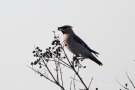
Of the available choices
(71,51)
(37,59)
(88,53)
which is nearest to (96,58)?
(88,53)

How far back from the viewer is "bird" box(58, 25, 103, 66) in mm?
8750

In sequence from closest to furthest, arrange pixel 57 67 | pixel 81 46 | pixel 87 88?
pixel 87 88 < pixel 57 67 < pixel 81 46

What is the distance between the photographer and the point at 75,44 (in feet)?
29.7

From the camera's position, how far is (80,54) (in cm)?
884

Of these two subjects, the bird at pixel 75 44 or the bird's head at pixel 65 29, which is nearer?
the bird at pixel 75 44

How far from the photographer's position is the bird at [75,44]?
8750 mm

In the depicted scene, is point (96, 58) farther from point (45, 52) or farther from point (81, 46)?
point (45, 52)

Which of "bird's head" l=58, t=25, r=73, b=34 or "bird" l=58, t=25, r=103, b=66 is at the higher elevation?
"bird's head" l=58, t=25, r=73, b=34

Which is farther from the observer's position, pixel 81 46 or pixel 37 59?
pixel 81 46

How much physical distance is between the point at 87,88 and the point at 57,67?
934 mm

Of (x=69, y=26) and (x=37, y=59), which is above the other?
(x=69, y=26)

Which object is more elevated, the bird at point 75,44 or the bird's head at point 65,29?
the bird's head at point 65,29

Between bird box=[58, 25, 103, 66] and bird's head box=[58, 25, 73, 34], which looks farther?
bird's head box=[58, 25, 73, 34]

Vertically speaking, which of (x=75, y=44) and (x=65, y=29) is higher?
(x=65, y=29)
